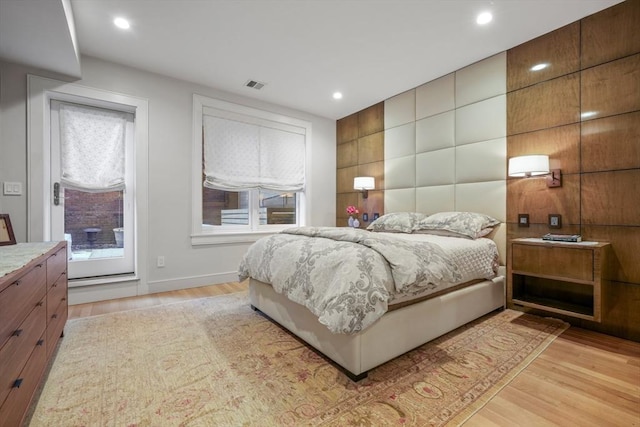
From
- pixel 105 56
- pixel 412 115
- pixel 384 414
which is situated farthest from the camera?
pixel 412 115

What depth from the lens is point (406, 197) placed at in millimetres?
3834

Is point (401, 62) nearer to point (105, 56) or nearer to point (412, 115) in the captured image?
point (412, 115)

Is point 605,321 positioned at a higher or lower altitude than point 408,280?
lower

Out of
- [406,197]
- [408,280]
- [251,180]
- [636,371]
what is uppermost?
[251,180]

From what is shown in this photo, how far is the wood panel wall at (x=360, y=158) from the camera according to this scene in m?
4.23

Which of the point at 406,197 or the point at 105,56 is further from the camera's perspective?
the point at 406,197

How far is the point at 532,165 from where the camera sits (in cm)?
242

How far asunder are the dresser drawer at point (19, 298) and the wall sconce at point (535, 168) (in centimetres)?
329

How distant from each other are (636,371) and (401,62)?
3.11 m

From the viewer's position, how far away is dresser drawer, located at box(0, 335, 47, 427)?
1011 millimetres

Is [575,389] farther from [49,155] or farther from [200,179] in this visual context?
[49,155]

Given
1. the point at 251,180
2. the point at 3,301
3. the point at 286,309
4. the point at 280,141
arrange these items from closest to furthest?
the point at 3,301 < the point at 286,309 < the point at 251,180 < the point at 280,141

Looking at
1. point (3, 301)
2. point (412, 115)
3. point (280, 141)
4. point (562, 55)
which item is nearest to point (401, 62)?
point (412, 115)

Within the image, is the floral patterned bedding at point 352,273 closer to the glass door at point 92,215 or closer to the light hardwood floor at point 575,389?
the light hardwood floor at point 575,389
